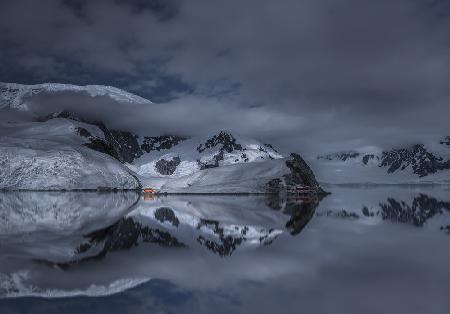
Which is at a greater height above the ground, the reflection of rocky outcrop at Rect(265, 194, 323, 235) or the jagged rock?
the jagged rock

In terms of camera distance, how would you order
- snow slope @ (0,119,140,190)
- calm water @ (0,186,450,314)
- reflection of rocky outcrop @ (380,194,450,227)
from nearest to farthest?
calm water @ (0,186,450,314)
reflection of rocky outcrop @ (380,194,450,227)
snow slope @ (0,119,140,190)

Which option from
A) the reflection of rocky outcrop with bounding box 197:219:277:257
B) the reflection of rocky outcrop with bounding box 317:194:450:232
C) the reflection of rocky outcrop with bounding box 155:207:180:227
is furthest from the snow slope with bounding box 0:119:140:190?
the reflection of rocky outcrop with bounding box 197:219:277:257

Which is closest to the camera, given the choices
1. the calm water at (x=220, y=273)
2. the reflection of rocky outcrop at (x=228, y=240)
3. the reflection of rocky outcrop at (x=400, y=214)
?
the calm water at (x=220, y=273)

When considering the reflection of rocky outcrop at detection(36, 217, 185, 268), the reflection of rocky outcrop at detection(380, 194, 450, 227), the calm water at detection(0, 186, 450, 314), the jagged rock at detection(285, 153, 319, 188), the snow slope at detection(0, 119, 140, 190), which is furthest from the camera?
the snow slope at detection(0, 119, 140, 190)

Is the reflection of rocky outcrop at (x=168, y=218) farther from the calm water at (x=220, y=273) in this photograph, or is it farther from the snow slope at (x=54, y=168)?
the snow slope at (x=54, y=168)

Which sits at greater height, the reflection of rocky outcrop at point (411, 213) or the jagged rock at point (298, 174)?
the jagged rock at point (298, 174)

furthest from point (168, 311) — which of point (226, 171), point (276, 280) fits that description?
point (226, 171)

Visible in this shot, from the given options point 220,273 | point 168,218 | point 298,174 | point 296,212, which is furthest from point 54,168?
point 220,273

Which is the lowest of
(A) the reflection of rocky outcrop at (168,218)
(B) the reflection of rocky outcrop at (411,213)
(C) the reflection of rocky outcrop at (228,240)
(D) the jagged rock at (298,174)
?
(B) the reflection of rocky outcrop at (411,213)

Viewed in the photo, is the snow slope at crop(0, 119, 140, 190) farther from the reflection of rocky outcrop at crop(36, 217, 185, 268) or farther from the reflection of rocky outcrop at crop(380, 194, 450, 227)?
the reflection of rocky outcrop at crop(36, 217, 185, 268)

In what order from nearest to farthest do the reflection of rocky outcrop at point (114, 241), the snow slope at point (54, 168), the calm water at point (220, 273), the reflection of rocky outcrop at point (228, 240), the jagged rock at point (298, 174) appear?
the calm water at point (220, 273), the reflection of rocky outcrop at point (114, 241), the reflection of rocky outcrop at point (228, 240), the jagged rock at point (298, 174), the snow slope at point (54, 168)

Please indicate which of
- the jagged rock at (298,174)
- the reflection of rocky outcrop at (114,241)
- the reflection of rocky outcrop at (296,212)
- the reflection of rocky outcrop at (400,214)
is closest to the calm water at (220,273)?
the reflection of rocky outcrop at (114,241)

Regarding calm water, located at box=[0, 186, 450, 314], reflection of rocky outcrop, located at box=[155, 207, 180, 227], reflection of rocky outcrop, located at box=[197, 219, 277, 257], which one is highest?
calm water, located at box=[0, 186, 450, 314]

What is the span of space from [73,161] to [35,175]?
55.2ft
